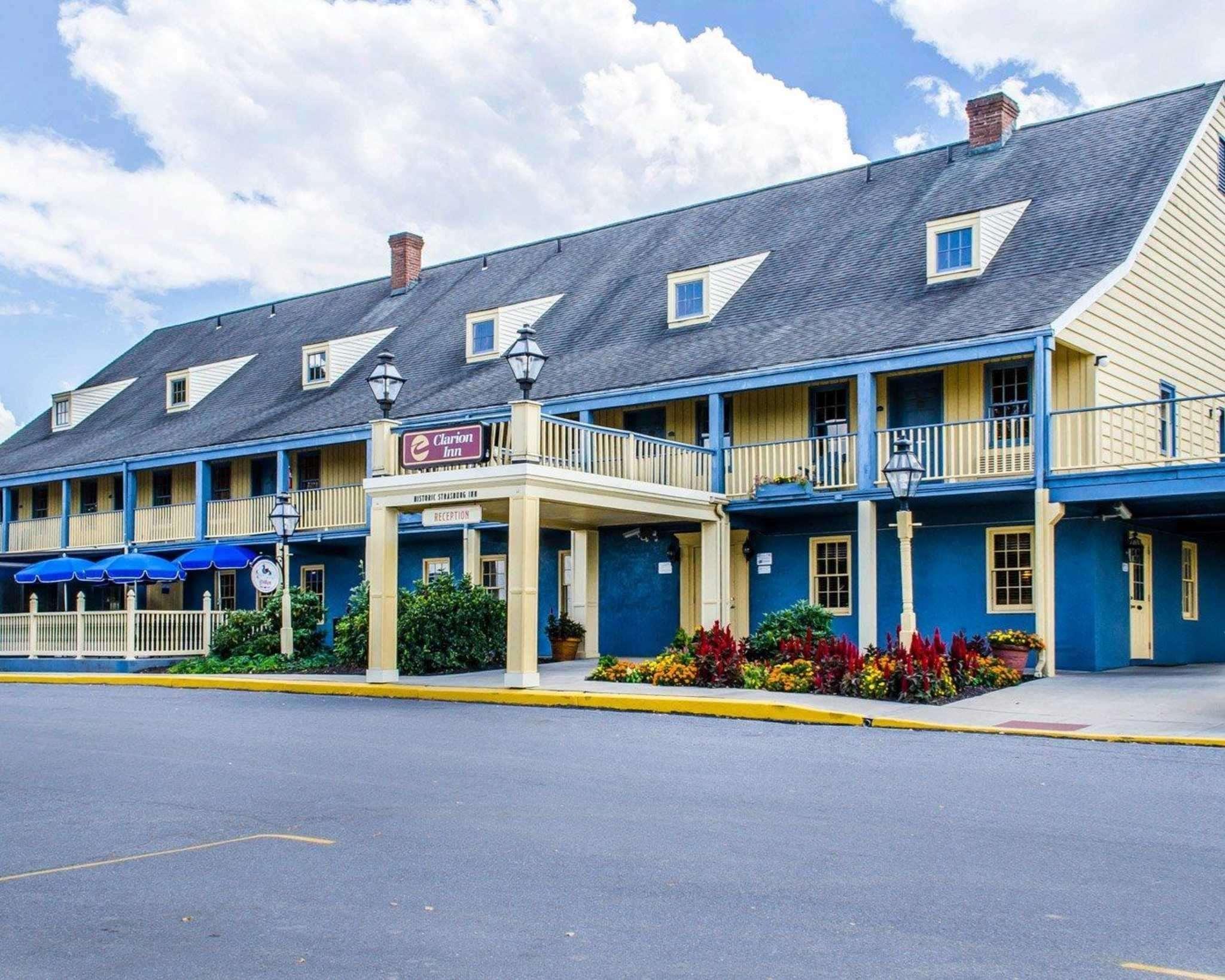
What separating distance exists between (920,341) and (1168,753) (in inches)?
395

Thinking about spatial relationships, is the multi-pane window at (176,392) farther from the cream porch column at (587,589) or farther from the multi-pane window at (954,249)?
the multi-pane window at (954,249)

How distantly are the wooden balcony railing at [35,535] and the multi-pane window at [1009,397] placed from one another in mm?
25410

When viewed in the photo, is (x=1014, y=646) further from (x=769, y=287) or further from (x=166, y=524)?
(x=166, y=524)

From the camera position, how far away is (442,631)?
75.3ft

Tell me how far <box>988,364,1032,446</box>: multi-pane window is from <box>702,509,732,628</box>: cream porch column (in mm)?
4869

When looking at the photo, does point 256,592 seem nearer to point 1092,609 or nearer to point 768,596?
point 768,596

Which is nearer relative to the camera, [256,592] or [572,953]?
[572,953]

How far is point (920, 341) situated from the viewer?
21016 mm

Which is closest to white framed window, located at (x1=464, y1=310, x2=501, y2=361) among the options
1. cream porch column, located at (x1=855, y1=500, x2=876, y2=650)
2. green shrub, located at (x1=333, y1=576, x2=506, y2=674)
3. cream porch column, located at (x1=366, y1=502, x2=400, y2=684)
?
green shrub, located at (x1=333, y1=576, x2=506, y2=674)

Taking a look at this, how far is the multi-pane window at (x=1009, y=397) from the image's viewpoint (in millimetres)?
21672

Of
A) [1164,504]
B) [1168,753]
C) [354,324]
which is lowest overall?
[1168,753]

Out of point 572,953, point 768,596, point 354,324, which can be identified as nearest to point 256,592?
point 354,324

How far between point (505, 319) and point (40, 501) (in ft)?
59.5

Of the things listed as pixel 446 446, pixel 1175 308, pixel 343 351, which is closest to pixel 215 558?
pixel 343 351
